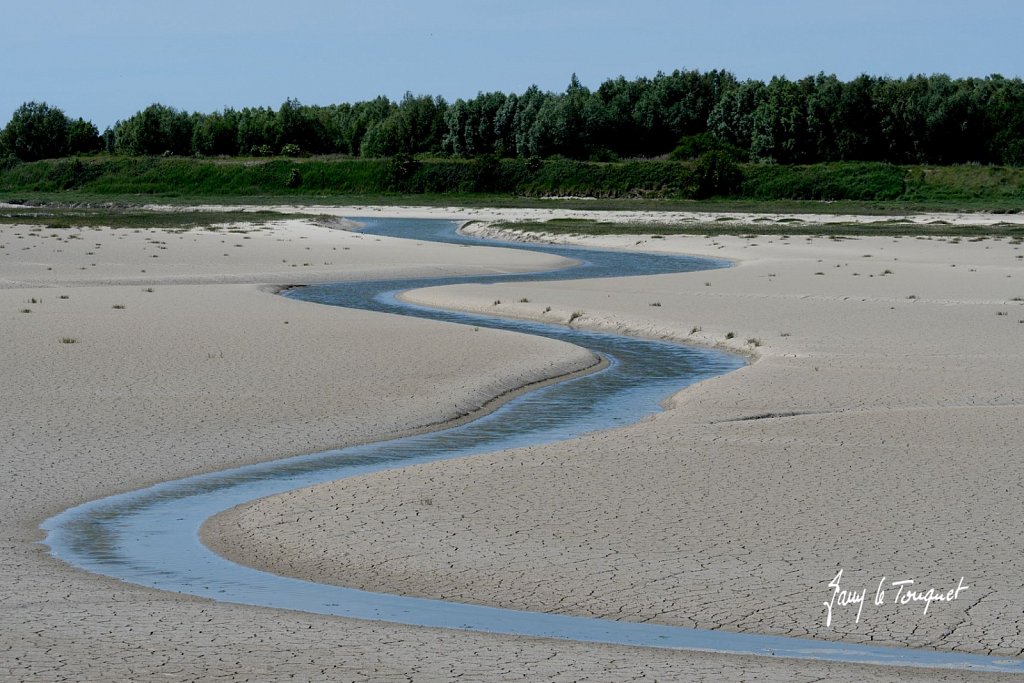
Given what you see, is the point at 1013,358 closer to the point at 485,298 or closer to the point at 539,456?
the point at 539,456

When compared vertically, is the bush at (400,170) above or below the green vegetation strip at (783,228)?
above

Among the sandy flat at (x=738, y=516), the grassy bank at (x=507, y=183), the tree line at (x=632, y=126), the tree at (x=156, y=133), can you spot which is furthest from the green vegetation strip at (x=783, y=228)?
the tree at (x=156, y=133)

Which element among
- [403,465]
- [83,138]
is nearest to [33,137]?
[83,138]

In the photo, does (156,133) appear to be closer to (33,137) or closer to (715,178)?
(33,137)

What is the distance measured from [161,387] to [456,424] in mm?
4264

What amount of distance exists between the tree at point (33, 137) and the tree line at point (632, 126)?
0.13 meters

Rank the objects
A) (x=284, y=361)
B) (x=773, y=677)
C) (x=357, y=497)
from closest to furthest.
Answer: (x=773, y=677), (x=357, y=497), (x=284, y=361)

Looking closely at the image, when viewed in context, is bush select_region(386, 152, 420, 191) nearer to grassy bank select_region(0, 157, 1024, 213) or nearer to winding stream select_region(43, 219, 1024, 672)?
grassy bank select_region(0, 157, 1024, 213)

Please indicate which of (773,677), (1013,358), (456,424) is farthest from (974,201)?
(773,677)

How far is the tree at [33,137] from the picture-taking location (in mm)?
161375

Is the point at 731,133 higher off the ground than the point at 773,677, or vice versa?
the point at 731,133

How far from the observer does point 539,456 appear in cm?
1353

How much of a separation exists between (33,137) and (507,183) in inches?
2871

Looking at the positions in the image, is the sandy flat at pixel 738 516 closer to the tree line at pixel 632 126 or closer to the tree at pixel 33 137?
the tree line at pixel 632 126
